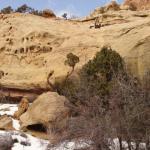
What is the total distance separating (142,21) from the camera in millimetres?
27250

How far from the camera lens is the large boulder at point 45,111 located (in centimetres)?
2183

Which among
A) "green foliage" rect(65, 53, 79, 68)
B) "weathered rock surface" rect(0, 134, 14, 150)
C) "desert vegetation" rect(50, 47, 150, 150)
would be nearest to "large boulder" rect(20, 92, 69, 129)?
"weathered rock surface" rect(0, 134, 14, 150)

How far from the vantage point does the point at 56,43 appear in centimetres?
2858

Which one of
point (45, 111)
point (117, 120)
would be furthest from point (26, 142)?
point (117, 120)

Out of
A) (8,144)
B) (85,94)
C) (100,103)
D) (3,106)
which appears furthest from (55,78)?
(100,103)

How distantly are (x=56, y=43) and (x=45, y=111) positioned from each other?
6989mm

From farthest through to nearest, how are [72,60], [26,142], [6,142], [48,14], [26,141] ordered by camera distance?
[48,14]
[72,60]
[26,141]
[26,142]
[6,142]

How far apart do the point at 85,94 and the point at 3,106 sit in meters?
11.6

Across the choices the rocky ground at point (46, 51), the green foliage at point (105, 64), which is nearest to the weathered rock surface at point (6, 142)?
the rocky ground at point (46, 51)

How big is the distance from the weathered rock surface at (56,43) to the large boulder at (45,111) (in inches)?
Answer: 145

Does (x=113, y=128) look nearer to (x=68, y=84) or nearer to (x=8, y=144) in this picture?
(x=8, y=144)

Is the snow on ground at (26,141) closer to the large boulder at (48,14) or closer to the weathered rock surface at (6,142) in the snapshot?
the weathered rock surface at (6,142)

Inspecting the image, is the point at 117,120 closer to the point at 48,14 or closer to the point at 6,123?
the point at 6,123

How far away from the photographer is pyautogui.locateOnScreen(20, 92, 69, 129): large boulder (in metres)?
21.8
